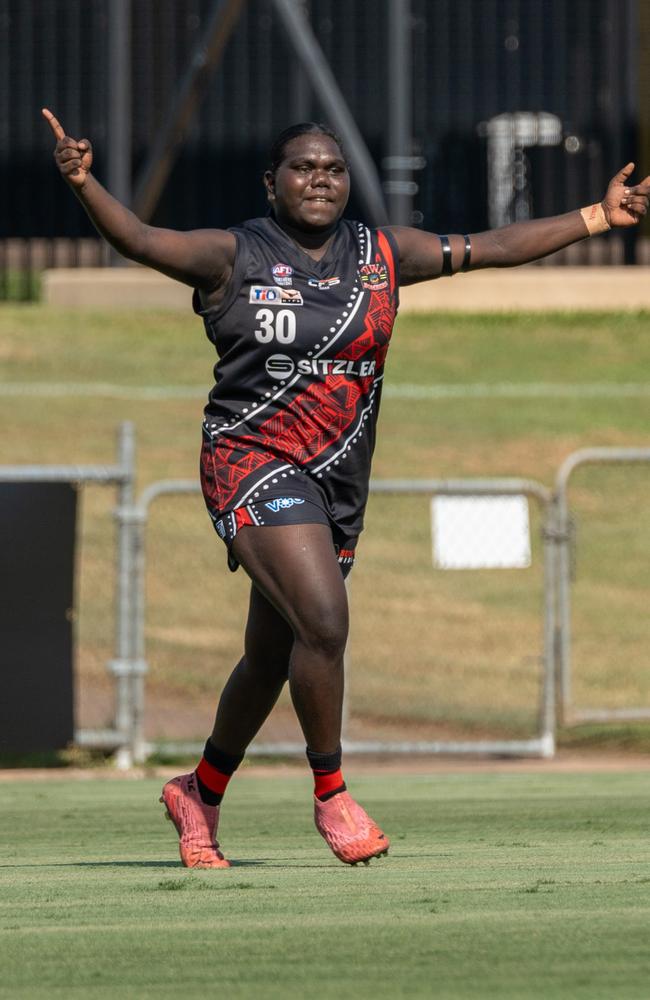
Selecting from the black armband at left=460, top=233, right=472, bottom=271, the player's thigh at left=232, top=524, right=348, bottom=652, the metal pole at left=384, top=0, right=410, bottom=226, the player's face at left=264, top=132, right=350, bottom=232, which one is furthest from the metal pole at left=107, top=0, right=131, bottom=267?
the player's thigh at left=232, top=524, right=348, bottom=652

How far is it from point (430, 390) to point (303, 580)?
1387cm

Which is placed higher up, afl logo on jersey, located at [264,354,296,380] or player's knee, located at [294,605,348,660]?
afl logo on jersey, located at [264,354,296,380]

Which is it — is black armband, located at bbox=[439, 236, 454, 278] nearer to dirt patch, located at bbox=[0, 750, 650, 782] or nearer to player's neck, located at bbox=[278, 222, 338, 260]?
player's neck, located at bbox=[278, 222, 338, 260]

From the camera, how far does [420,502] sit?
15.6m

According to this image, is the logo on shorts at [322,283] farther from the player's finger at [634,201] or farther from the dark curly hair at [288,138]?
the player's finger at [634,201]

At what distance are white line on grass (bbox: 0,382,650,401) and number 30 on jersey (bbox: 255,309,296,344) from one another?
13303mm

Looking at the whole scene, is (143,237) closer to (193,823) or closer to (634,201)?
(634,201)

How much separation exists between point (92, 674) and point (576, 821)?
5.72 m

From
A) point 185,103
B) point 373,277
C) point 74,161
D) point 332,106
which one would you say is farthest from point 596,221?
point 185,103

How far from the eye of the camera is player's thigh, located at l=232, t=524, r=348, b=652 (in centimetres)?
525

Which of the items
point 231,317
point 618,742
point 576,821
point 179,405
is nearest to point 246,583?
point 618,742

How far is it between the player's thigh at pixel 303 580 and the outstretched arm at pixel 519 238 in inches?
34.0

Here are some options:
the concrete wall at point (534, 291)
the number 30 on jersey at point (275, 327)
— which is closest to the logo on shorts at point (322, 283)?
the number 30 on jersey at point (275, 327)

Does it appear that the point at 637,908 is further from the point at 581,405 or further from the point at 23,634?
the point at 581,405
